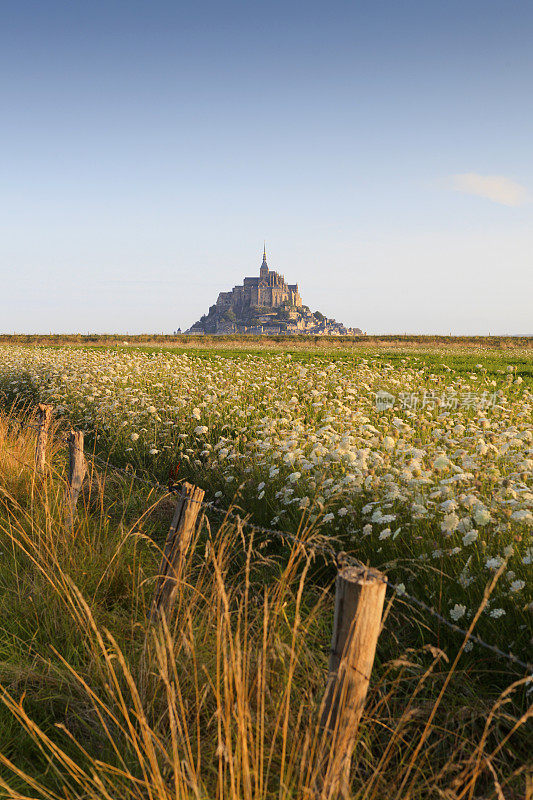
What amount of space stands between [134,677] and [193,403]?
7175 millimetres

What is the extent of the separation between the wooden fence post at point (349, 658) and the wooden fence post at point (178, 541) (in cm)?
138

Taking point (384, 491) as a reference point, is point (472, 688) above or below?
below

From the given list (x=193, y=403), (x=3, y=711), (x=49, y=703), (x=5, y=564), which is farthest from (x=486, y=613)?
(x=193, y=403)

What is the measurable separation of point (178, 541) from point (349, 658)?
150 cm

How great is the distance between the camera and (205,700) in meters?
2.74

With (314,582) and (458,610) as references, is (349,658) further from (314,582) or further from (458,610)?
(314,582)

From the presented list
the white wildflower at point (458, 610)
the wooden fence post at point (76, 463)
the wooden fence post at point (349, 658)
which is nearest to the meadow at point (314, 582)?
the white wildflower at point (458, 610)

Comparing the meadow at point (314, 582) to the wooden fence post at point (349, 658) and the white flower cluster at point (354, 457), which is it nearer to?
the white flower cluster at point (354, 457)

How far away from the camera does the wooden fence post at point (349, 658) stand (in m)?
1.91

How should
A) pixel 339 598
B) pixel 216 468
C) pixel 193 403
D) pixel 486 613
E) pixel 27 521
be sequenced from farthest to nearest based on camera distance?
1. pixel 193 403
2. pixel 216 468
3. pixel 27 521
4. pixel 486 613
5. pixel 339 598

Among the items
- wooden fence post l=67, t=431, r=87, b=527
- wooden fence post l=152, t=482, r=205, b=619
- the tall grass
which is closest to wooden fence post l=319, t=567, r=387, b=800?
the tall grass

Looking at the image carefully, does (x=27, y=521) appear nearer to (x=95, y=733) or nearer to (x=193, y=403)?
(x=95, y=733)

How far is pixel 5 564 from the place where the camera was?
4.49 m

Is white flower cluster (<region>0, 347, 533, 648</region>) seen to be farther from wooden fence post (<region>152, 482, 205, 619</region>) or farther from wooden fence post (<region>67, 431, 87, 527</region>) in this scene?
wooden fence post (<region>67, 431, 87, 527</region>)
